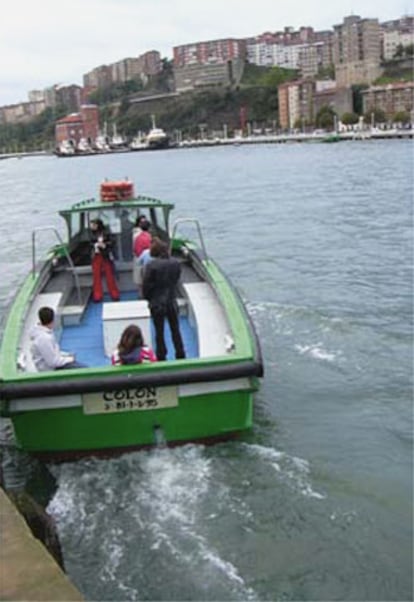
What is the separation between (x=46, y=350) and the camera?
30.2ft

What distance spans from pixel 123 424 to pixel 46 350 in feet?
3.74

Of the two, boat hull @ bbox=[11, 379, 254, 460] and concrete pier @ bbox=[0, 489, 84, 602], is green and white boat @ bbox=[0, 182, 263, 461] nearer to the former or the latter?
boat hull @ bbox=[11, 379, 254, 460]

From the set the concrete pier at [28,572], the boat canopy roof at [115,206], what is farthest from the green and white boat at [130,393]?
the boat canopy roof at [115,206]

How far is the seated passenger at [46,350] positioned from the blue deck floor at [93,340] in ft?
4.09

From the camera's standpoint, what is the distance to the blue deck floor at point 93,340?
10836 millimetres

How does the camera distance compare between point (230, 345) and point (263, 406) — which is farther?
point (263, 406)

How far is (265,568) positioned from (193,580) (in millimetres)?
650

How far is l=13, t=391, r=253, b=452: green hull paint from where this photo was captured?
894cm

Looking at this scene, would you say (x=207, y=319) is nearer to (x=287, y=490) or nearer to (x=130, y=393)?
(x=130, y=393)

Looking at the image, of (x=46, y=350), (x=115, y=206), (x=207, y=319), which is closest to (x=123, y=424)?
(x=46, y=350)

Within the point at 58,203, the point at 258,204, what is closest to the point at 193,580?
the point at 258,204

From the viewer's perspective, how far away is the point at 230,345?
30.9 ft

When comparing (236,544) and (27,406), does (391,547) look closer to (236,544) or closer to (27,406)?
(236,544)

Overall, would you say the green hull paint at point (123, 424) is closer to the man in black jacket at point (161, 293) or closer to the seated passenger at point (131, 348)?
the seated passenger at point (131, 348)
